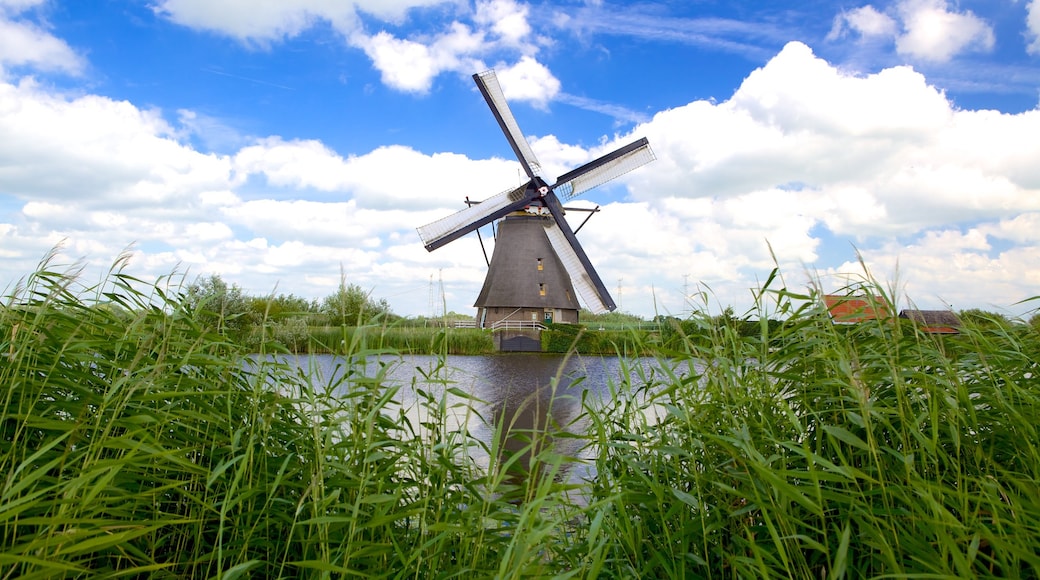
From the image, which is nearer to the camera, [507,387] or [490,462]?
[490,462]

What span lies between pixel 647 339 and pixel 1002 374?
4.46 feet

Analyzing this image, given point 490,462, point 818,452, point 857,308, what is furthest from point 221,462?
point 857,308

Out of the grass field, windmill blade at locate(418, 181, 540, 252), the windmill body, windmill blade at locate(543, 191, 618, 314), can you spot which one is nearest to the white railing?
the windmill body

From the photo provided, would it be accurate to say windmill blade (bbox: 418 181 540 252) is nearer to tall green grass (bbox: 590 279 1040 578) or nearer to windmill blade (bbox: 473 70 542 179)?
windmill blade (bbox: 473 70 542 179)

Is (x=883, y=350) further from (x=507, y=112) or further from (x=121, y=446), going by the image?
(x=507, y=112)

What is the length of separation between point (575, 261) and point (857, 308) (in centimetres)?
2147

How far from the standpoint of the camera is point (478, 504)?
2.25 meters

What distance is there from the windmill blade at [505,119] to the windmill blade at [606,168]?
128 cm

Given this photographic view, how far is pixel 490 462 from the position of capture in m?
2.05

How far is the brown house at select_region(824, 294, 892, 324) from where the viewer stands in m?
2.51

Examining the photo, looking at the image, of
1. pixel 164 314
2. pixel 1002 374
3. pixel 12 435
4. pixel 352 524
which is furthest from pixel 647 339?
pixel 12 435

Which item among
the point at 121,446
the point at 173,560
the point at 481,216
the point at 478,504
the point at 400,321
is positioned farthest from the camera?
the point at 481,216

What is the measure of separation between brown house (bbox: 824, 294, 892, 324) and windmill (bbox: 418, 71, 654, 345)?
20624 mm

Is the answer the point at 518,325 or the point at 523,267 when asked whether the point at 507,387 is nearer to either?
the point at 518,325
